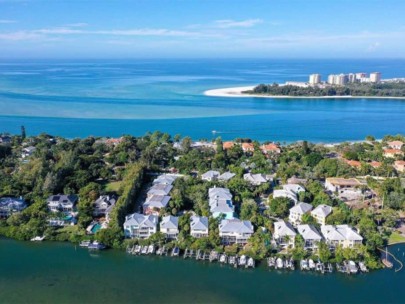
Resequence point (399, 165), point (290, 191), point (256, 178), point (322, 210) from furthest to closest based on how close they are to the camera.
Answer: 1. point (399, 165)
2. point (256, 178)
3. point (290, 191)
4. point (322, 210)

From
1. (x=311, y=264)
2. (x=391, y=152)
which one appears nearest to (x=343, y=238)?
(x=311, y=264)

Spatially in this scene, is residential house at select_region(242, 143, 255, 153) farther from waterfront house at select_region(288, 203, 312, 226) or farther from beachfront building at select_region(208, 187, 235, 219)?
waterfront house at select_region(288, 203, 312, 226)

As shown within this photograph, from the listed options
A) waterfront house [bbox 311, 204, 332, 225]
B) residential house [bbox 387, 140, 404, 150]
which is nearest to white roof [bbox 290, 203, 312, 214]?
waterfront house [bbox 311, 204, 332, 225]

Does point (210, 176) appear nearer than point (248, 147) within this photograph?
Yes

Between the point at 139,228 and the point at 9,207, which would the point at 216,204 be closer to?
the point at 139,228

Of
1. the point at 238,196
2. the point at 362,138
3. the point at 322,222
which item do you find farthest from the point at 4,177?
the point at 362,138

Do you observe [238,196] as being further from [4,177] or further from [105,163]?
[4,177]

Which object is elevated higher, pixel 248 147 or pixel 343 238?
pixel 248 147

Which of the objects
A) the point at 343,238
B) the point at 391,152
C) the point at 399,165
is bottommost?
the point at 343,238
